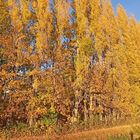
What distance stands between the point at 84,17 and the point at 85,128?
8.79 metres

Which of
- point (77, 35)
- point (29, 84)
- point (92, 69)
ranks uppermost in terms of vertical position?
point (77, 35)

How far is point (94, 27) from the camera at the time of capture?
32.1 metres

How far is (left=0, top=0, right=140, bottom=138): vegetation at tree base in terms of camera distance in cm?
2514

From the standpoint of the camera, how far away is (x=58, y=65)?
27.8 meters

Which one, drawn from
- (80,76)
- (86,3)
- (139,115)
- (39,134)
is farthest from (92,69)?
(139,115)

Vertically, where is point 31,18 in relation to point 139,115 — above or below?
above

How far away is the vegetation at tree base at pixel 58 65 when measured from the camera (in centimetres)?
2514

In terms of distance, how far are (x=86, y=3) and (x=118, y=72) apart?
28.3 ft

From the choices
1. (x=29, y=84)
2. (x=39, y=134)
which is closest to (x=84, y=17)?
(x=29, y=84)

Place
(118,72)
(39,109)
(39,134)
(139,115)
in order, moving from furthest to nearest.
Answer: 1. (118,72)
2. (39,109)
3. (39,134)
4. (139,115)

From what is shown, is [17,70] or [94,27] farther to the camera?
[94,27]

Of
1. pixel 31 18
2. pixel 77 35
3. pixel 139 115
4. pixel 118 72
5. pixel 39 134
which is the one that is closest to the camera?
pixel 139 115

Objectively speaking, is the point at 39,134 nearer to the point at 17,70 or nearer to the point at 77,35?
Result: the point at 17,70

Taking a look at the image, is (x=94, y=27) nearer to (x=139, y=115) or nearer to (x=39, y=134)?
(x=39, y=134)
